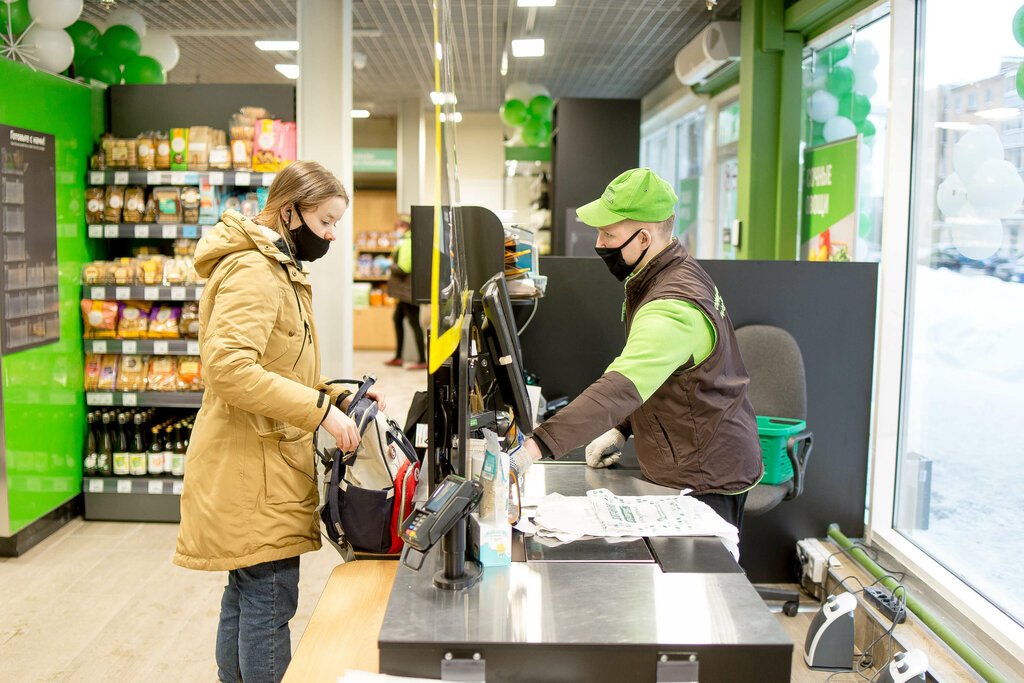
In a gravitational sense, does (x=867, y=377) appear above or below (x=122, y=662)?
above

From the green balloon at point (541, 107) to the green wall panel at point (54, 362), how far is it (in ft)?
17.4

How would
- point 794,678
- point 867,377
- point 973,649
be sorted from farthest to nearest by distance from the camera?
point 867,377 < point 794,678 < point 973,649

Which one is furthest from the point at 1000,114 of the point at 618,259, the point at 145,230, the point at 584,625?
the point at 145,230

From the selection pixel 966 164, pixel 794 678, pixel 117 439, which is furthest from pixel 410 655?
pixel 117 439

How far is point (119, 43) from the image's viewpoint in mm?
5113

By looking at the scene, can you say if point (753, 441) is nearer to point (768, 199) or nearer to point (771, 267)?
point (771, 267)

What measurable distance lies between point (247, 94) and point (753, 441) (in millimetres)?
3669

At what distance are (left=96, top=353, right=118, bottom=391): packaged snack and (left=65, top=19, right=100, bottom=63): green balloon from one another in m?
1.94

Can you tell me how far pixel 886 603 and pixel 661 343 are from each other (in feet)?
6.20

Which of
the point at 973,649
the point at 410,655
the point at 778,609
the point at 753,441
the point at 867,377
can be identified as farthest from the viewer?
the point at 867,377

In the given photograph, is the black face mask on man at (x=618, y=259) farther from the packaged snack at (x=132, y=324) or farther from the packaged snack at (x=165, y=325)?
the packaged snack at (x=132, y=324)

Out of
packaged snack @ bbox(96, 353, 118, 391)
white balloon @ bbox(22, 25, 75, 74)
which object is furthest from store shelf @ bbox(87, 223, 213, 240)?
white balloon @ bbox(22, 25, 75, 74)

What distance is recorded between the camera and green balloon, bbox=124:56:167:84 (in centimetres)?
514

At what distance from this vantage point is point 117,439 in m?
4.59
